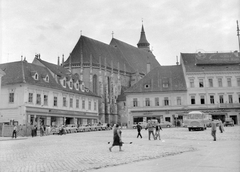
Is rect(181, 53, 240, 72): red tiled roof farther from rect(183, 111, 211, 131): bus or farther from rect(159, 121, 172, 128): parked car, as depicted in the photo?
rect(183, 111, 211, 131): bus

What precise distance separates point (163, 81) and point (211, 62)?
9401 millimetres

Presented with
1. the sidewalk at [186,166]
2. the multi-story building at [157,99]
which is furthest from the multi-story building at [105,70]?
the sidewalk at [186,166]

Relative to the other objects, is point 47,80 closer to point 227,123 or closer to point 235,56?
point 227,123

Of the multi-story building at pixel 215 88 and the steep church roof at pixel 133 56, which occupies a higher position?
the steep church roof at pixel 133 56

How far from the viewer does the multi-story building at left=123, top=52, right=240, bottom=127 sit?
167 ft

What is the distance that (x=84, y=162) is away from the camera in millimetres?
10656

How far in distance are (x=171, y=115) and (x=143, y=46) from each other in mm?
57418

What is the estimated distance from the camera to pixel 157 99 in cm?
5241

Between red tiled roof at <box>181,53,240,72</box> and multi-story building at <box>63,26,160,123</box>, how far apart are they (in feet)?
68.6

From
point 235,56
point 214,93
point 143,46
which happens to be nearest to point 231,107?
point 214,93

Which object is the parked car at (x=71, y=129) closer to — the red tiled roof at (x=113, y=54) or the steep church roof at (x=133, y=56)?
the red tiled roof at (x=113, y=54)

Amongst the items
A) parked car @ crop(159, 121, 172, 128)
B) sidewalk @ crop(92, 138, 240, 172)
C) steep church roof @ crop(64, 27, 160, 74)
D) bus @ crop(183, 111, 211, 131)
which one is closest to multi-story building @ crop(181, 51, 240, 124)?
parked car @ crop(159, 121, 172, 128)

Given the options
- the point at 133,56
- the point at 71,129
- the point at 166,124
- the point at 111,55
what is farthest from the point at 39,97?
the point at 133,56

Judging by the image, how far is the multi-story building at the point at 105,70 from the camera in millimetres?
66938
